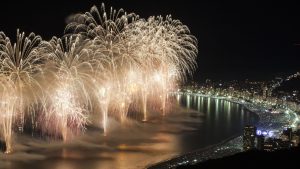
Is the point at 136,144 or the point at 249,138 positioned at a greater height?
the point at 249,138

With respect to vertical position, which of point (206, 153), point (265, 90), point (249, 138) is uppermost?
point (265, 90)

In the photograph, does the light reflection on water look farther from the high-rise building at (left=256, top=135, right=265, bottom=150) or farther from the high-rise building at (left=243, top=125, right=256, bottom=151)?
the high-rise building at (left=256, top=135, right=265, bottom=150)

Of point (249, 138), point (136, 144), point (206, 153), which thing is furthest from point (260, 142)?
point (136, 144)

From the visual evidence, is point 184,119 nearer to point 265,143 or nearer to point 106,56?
point 265,143

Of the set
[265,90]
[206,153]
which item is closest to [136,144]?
[206,153]

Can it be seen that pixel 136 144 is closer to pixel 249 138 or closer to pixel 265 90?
pixel 249 138

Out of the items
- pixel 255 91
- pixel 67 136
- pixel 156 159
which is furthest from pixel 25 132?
pixel 255 91

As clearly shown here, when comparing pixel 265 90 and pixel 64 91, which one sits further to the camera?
pixel 265 90

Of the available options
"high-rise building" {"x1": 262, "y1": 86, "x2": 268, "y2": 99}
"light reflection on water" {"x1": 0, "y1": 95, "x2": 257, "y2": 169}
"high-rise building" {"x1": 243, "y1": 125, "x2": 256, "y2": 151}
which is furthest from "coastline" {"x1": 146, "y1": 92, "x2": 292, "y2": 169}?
"high-rise building" {"x1": 262, "y1": 86, "x2": 268, "y2": 99}
